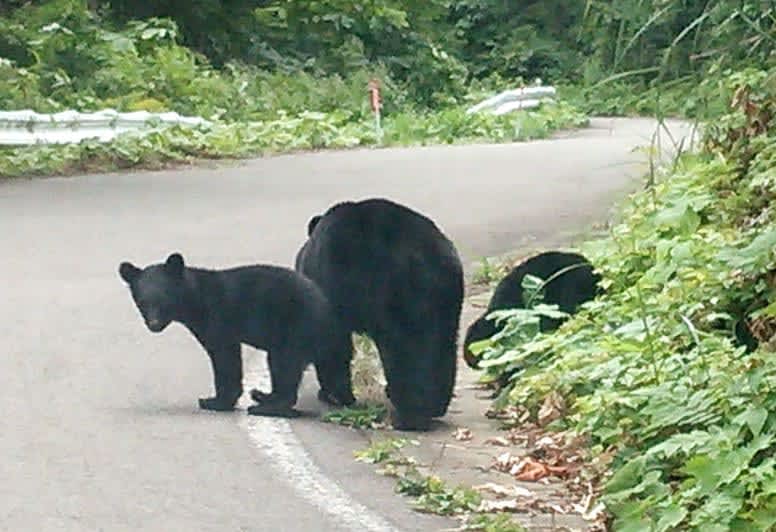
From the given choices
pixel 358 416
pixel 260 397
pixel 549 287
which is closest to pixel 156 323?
pixel 260 397

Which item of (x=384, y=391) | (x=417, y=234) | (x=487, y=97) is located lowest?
(x=487, y=97)

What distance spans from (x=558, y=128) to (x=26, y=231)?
1822 centimetres

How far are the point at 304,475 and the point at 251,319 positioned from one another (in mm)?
1243

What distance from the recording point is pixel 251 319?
29.6 feet

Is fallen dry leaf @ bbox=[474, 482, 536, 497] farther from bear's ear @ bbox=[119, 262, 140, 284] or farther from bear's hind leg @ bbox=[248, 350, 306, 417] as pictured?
bear's ear @ bbox=[119, 262, 140, 284]

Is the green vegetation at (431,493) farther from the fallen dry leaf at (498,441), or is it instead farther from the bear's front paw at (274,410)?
the bear's front paw at (274,410)

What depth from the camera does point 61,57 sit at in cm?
2855

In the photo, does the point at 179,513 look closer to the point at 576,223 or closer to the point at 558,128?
the point at 576,223

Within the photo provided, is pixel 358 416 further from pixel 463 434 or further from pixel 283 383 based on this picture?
pixel 463 434

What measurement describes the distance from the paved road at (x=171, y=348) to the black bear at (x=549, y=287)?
989 millimetres

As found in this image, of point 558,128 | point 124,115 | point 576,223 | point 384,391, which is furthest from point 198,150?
point 384,391

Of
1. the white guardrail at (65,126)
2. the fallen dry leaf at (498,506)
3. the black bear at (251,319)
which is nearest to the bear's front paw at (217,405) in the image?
the black bear at (251,319)

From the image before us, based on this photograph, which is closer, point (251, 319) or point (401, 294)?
point (401, 294)

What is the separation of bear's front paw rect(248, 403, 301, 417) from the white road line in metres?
0.02
